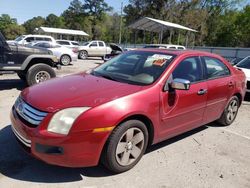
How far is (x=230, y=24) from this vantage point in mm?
55625

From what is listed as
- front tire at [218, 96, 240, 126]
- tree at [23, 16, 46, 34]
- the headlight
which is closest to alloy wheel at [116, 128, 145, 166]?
the headlight

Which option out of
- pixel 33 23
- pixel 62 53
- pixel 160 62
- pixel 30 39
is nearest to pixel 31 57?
pixel 160 62

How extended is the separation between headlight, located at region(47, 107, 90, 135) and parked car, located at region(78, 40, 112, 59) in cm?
2109

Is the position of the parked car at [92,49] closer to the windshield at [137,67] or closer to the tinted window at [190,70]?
the windshield at [137,67]

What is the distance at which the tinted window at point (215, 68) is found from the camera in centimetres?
483

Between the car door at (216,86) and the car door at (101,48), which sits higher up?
the car door at (216,86)

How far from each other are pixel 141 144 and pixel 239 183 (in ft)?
4.36

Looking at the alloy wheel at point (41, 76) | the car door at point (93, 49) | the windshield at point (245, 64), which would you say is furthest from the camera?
the car door at point (93, 49)

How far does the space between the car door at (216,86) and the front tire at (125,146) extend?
163cm

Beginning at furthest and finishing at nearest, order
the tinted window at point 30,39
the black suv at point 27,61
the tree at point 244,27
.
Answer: the tree at point 244,27 → the tinted window at point 30,39 → the black suv at point 27,61

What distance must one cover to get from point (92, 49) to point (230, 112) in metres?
19.9

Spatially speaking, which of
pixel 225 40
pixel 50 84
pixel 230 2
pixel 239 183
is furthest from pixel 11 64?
pixel 230 2

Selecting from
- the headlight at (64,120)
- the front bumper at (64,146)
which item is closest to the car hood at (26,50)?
the front bumper at (64,146)

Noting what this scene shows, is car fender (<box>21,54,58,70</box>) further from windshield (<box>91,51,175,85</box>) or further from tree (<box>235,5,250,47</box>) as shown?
tree (<box>235,5,250,47</box>)
